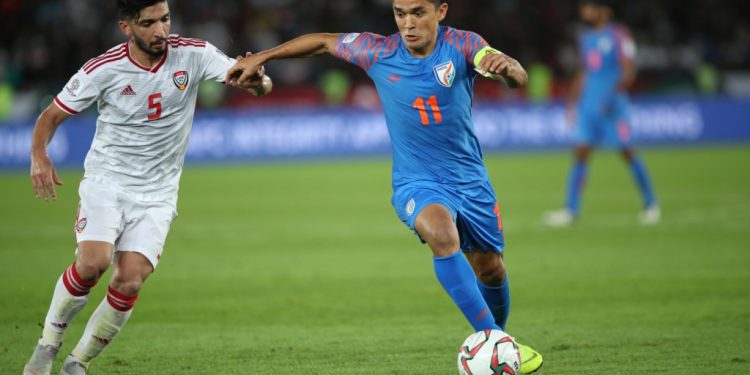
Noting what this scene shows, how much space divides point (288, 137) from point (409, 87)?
625 inches

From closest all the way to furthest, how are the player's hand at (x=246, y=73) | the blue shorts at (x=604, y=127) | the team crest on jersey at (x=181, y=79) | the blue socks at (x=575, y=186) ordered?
the player's hand at (x=246, y=73) < the team crest on jersey at (x=181, y=79) < the blue socks at (x=575, y=186) < the blue shorts at (x=604, y=127)

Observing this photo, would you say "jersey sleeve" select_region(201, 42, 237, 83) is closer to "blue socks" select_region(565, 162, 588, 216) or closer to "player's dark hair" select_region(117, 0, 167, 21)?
"player's dark hair" select_region(117, 0, 167, 21)

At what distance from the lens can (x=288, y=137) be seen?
21.7m

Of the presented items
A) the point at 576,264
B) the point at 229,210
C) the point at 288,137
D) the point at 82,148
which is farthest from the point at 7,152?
the point at 576,264

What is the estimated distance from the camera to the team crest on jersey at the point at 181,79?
604cm

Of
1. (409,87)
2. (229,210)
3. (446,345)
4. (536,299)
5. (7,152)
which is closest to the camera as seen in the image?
(409,87)

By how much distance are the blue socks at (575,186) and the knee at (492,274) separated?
262 inches

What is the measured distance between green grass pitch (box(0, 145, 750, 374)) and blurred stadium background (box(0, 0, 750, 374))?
36mm

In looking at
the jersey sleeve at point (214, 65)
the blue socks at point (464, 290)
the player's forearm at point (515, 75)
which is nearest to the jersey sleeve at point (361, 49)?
the jersey sleeve at point (214, 65)

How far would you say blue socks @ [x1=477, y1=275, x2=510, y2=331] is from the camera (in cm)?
645

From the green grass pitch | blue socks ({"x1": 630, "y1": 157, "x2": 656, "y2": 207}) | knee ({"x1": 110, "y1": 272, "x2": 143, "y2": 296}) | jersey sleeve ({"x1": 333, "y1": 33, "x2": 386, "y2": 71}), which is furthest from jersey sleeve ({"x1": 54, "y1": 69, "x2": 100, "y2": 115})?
blue socks ({"x1": 630, "y1": 157, "x2": 656, "y2": 207})

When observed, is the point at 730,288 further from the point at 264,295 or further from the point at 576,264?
the point at 264,295

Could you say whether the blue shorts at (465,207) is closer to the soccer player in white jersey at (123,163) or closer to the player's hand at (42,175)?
the soccer player in white jersey at (123,163)

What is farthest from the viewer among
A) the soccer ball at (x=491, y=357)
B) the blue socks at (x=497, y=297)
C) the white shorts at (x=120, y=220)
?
the blue socks at (x=497, y=297)
